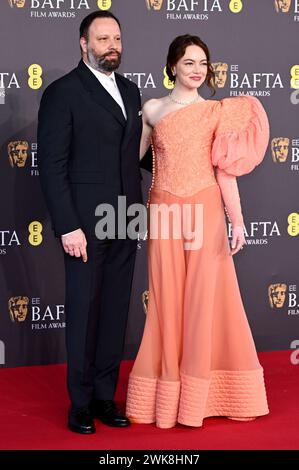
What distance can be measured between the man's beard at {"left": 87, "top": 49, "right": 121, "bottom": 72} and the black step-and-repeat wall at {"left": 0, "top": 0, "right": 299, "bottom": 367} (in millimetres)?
1111

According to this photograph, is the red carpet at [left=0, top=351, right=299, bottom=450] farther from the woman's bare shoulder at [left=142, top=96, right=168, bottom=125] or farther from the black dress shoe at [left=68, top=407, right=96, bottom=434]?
the woman's bare shoulder at [left=142, top=96, right=168, bottom=125]

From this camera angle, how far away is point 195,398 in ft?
12.8

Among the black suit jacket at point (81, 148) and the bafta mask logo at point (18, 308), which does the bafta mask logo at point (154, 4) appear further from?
the bafta mask logo at point (18, 308)

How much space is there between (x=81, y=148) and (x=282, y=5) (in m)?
2.02

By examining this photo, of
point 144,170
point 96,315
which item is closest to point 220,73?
point 144,170

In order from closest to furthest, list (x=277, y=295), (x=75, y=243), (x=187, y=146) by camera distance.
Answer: (x=75, y=243) → (x=187, y=146) → (x=277, y=295)

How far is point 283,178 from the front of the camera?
17.5 ft

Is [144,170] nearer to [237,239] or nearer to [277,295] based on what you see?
[277,295]

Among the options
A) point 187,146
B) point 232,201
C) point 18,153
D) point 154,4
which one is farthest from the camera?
point 154,4

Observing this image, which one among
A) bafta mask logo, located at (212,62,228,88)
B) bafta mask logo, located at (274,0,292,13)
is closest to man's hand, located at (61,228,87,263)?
bafta mask logo, located at (212,62,228,88)

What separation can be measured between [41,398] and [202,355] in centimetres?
100

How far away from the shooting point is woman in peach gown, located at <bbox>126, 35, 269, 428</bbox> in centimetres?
388
